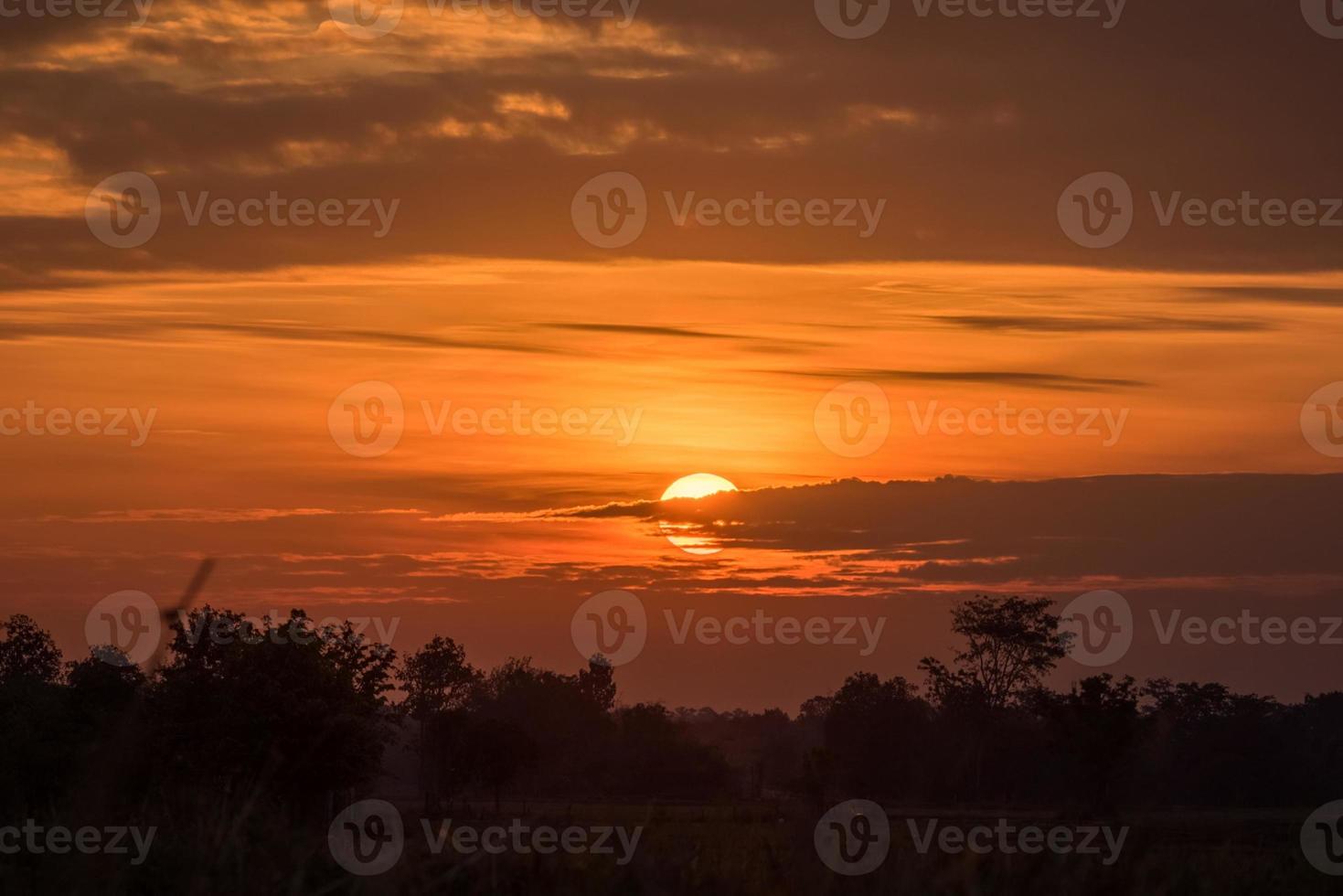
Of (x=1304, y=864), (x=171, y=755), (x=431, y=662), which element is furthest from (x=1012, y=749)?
(x=1304, y=864)

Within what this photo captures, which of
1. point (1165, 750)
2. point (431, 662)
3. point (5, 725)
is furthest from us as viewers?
point (431, 662)

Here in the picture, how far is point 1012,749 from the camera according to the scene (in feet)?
346

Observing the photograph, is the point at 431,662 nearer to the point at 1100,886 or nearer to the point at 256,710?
the point at 256,710

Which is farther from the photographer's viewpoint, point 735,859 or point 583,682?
point 583,682

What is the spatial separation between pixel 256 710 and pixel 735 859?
1609 inches

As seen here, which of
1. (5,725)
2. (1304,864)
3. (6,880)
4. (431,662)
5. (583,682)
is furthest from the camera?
(583,682)

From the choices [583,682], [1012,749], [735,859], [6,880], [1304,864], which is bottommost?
[6,880]

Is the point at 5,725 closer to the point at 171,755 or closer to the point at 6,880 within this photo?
the point at 171,755

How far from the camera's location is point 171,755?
56.5 m

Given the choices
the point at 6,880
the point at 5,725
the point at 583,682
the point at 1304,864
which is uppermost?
the point at 583,682

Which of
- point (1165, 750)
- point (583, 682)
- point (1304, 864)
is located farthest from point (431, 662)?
point (1304, 864)

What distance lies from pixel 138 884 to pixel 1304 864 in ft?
61.7

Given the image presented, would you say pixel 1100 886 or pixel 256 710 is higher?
pixel 256 710

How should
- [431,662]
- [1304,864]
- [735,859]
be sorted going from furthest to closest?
1. [431,662]
2. [1304,864]
3. [735,859]
